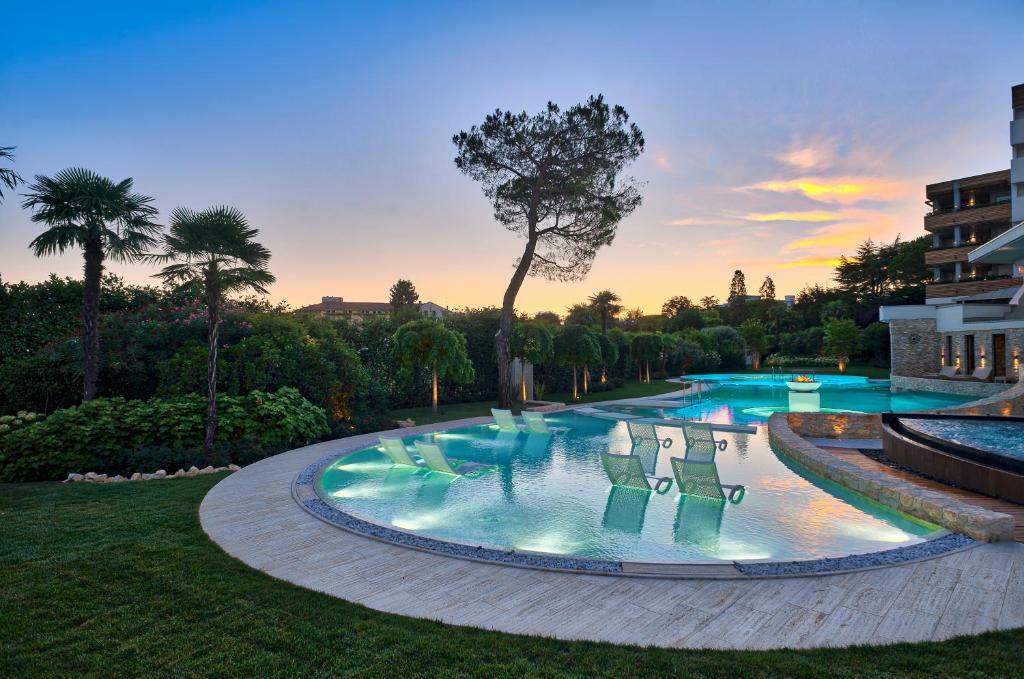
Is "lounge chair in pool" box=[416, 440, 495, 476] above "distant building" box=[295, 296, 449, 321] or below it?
below

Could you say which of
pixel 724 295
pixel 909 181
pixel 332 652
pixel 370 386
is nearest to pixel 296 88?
pixel 370 386

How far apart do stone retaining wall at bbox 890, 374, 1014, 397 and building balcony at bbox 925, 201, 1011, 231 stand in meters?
13.0

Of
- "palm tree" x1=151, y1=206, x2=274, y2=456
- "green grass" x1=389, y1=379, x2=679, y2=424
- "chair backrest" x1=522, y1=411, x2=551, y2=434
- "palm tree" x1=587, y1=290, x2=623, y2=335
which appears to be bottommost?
"green grass" x1=389, y1=379, x2=679, y2=424

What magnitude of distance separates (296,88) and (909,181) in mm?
25960

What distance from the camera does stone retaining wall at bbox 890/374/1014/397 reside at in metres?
20.2

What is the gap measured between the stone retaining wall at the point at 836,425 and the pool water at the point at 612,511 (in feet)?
10.7

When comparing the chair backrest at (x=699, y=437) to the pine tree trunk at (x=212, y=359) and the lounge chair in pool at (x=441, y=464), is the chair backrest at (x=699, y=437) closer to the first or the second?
the lounge chair in pool at (x=441, y=464)

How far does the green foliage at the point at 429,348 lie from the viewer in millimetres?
16391

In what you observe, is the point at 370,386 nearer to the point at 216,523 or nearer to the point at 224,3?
the point at 216,523

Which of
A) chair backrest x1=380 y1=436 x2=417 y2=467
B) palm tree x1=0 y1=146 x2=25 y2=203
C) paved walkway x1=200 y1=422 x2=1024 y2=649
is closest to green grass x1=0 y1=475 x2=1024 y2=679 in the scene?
paved walkway x1=200 y1=422 x2=1024 y2=649

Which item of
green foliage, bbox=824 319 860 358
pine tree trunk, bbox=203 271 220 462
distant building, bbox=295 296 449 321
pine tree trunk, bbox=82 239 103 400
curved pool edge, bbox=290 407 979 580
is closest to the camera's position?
curved pool edge, bbox=290 407 979 580

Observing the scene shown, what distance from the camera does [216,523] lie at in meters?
5.86

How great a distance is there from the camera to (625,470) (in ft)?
24.9

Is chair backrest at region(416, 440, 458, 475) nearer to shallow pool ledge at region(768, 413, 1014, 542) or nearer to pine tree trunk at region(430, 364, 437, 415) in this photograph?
shallow pool ledge at region(768, 413, 1014, 542)
